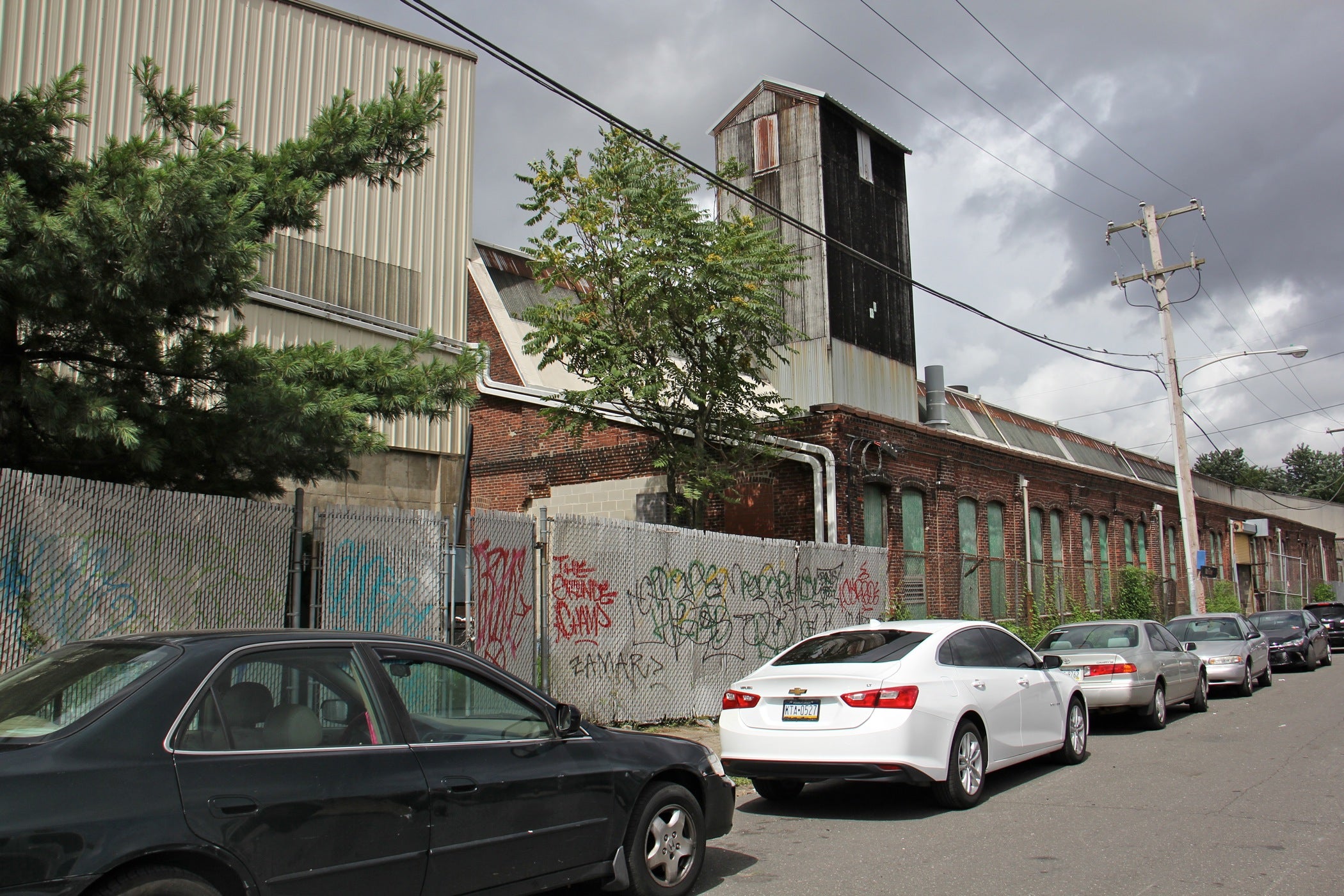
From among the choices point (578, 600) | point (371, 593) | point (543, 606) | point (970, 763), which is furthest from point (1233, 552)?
point (371, 593)

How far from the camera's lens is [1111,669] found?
12.6 meters

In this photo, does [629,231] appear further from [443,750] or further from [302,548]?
[443,750]

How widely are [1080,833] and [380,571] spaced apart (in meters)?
5.87

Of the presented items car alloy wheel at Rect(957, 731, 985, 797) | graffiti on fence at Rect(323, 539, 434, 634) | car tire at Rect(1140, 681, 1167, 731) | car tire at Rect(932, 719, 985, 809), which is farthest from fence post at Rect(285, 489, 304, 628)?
car tire at Rect(1140, 681, 1167, 731)

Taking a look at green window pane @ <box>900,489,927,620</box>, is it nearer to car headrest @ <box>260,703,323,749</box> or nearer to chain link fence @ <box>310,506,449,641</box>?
chain link fence @ <box>310,506,449,641</box>

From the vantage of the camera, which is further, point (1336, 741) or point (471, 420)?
point (471, 420)

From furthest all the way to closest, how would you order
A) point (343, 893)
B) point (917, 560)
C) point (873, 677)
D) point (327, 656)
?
point (917, 560) → point (873, 677) → point (327, 656) → point (343, 893)

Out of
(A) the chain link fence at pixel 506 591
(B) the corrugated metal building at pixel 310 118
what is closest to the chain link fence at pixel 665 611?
(A) the chain link fence at pixel 506 591

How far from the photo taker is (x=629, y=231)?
14633 mm

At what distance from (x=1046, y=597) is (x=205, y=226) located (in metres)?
21.8

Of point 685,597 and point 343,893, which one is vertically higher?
point 685,597

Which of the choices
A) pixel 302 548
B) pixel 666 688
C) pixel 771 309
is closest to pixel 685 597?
pixel 666 688

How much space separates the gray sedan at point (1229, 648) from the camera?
53.9ft

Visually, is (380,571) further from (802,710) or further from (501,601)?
(802,710)
